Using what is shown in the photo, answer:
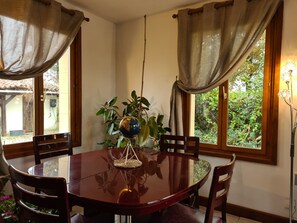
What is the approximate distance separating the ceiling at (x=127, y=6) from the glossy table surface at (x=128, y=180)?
1917mm

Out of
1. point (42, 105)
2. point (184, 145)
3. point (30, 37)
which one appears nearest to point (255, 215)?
point (184, 145)

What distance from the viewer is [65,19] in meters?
2.75

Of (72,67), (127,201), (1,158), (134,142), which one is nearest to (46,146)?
(1,158)

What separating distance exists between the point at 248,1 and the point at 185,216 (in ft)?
7.31

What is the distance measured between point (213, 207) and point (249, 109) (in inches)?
63.7

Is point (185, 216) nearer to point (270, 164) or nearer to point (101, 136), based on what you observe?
point (270, 164)

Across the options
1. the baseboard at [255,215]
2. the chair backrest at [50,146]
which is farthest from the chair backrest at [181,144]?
the chair backrest at [50,146]

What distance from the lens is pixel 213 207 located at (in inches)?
52.0

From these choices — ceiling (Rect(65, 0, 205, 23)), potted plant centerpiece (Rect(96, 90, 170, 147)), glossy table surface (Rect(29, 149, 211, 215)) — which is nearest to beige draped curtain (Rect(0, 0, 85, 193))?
ceiling (Rect(65, 0, 205, 23))

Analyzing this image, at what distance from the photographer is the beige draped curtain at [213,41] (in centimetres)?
242

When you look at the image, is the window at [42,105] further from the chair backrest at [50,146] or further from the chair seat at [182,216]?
the chair seat at [182,216]

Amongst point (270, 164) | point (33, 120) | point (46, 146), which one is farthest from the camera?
point (33, 120)

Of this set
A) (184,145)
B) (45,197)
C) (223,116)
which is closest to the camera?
(45,197)

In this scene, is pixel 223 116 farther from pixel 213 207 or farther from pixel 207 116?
pixel 213 207
